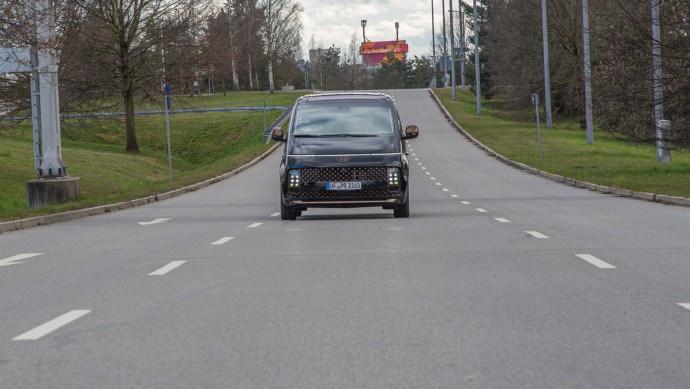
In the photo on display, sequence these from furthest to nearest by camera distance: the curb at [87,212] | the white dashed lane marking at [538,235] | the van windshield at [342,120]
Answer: the van windshield at [342,120]
the curb at [87,212]
the white dashed lane marking at [538,235]

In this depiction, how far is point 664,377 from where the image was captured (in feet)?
17.5

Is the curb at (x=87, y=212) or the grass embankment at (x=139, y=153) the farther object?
the grass embankment at (x=139, y=153)

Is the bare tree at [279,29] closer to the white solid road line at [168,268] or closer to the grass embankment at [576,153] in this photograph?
the grass embankment at [576,153]

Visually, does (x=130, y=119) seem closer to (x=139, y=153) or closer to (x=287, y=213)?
(x=139, y=153)

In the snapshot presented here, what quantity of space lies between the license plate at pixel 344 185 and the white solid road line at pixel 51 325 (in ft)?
33.5

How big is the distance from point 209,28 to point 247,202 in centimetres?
2859

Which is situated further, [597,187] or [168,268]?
[597,187]

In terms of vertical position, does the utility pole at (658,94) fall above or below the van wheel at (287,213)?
above

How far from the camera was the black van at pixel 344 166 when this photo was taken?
1786cm

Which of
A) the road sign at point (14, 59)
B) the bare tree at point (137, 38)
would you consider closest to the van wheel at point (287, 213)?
the road sign at point (14, 59)

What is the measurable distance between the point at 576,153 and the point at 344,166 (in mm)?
30941

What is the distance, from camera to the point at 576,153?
47.1 metres

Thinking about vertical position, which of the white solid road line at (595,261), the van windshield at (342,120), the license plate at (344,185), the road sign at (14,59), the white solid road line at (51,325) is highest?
the road sign at (14,59)

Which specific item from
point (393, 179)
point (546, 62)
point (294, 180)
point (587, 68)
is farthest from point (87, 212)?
point (546, 62)
